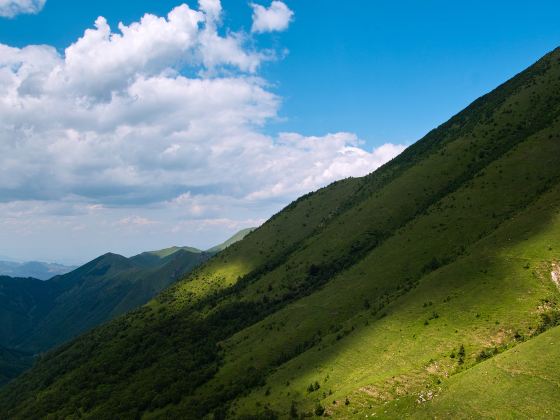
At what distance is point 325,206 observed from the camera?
17738cm

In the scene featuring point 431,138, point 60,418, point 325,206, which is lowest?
point 60,418

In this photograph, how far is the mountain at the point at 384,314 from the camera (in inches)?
1667

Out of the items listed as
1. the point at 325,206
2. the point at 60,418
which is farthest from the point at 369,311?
the point at 325,206

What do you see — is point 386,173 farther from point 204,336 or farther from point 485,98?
point 204,336

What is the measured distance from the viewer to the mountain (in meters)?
42.3

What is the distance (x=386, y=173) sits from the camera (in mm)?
171750

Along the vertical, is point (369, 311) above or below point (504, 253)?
below

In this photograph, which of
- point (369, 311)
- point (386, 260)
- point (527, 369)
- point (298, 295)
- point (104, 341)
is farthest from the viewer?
point (104, 341)

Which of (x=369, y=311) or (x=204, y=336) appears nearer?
(x=369, y=311)

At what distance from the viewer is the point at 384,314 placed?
5969 cm

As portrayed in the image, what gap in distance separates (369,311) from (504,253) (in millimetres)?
21275

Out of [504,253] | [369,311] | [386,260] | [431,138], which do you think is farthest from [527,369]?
[431,138]

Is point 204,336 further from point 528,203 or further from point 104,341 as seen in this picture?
point 528,203

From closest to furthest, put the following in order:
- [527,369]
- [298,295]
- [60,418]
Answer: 1. [527,369]
2. [60,418]
3. [298,295]
